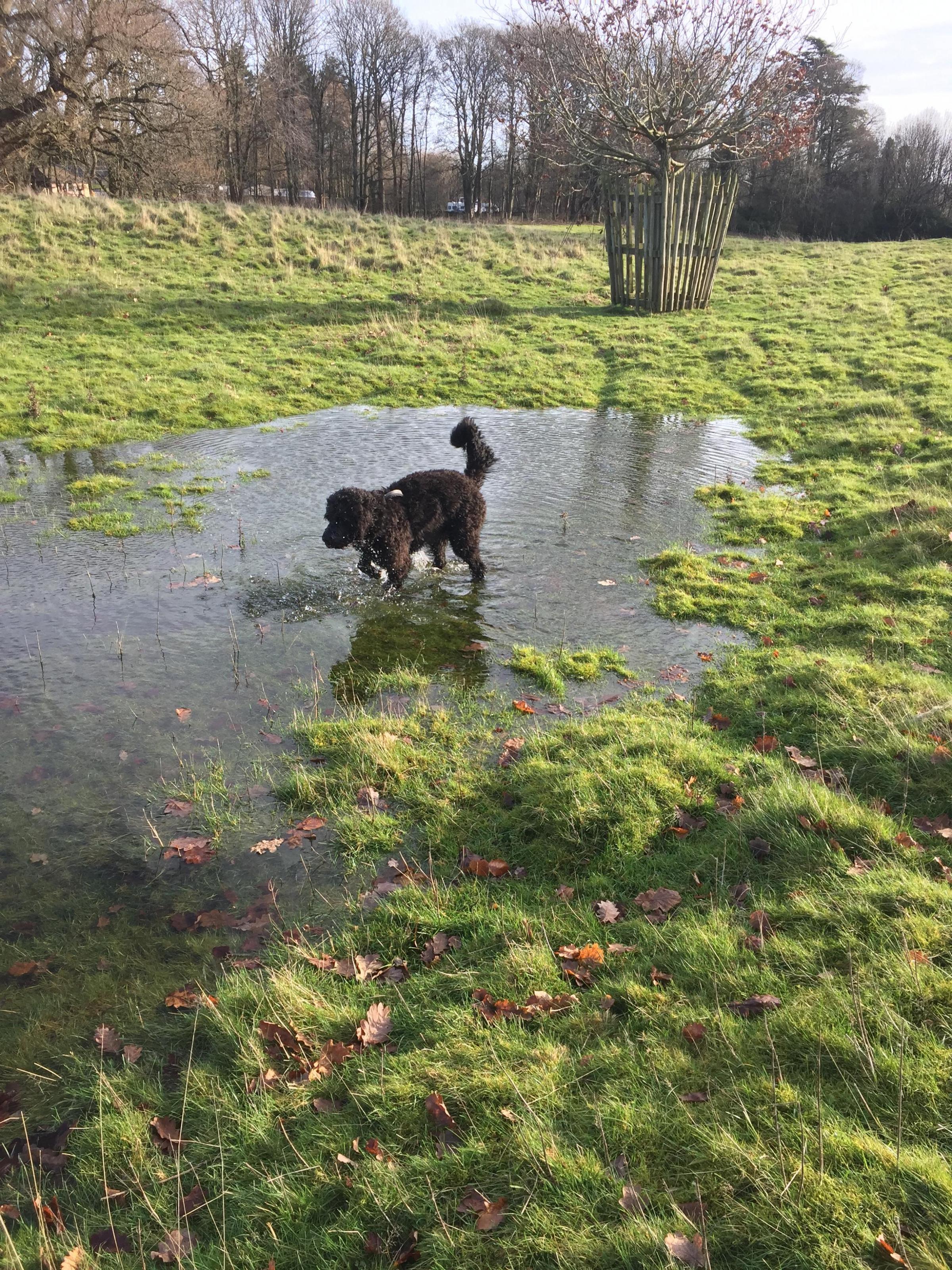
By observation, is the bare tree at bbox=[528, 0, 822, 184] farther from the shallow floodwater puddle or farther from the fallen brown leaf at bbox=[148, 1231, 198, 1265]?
the fallen brown leaf at bbox=[148, 1231, 198, 1265]

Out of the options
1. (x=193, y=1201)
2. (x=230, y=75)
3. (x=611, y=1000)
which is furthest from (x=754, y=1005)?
(x=230, y=75)

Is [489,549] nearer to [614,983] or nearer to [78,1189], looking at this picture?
[614,983]

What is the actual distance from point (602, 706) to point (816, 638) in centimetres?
229

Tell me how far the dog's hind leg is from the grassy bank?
7.05m

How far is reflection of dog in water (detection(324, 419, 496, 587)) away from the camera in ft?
23.1

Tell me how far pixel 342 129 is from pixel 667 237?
45287 millimetres

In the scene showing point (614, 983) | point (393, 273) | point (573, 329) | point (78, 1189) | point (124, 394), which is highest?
point (393, 273)

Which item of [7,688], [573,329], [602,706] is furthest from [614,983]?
[573,329]

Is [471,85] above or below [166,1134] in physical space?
above

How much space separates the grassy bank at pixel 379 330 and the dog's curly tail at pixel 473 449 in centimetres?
660

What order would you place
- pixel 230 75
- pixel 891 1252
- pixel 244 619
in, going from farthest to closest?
pixel 230 75
pixel 244 619
pixel 891 1252

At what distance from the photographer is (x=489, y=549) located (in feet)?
27.9

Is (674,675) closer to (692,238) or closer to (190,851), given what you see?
(190,851)

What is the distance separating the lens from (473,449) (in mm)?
8016
